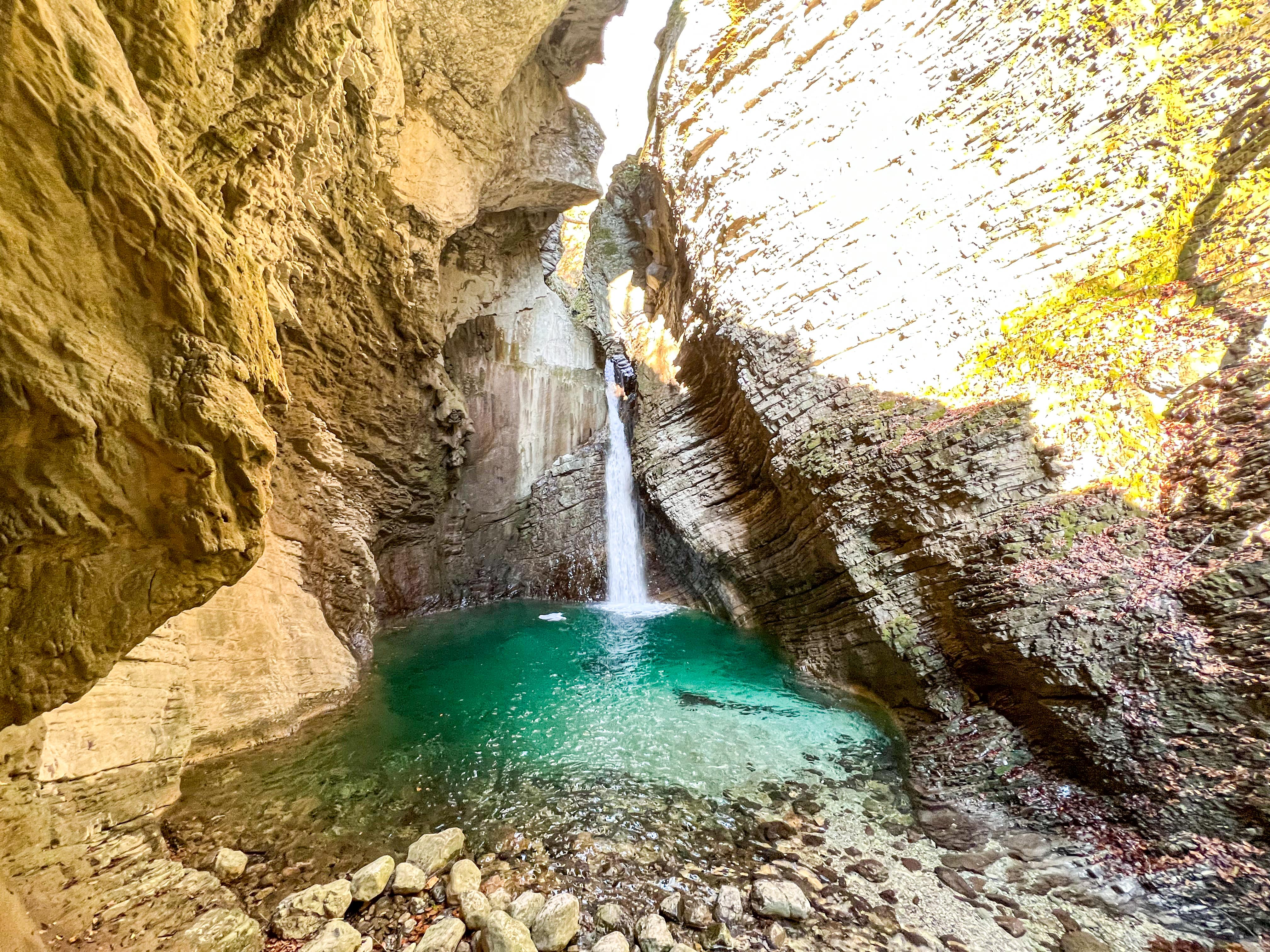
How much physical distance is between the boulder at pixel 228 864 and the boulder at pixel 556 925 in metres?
1.85

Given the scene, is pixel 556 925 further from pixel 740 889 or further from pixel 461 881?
pixel 740 889

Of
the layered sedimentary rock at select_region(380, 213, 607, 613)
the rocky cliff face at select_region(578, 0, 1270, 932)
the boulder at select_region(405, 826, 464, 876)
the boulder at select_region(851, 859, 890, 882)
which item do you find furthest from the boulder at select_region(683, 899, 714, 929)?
the layered sedimentary rock at select_region(380, 213, 607, 613)

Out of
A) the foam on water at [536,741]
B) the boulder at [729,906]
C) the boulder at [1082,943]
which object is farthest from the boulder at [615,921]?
the boulder at [1082,943]

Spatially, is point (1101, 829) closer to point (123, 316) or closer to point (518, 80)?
point (123, 316)

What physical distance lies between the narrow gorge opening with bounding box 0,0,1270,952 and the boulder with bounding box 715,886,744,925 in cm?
6

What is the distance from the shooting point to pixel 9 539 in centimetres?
170

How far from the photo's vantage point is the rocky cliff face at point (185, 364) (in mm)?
1741

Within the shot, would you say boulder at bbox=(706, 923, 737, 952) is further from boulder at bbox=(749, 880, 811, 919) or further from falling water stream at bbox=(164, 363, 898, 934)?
falling water stream at bbox=(164, 363, 898, 934)

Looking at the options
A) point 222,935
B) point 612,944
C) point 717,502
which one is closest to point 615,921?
point 612,944

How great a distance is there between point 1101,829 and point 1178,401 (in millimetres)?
3106

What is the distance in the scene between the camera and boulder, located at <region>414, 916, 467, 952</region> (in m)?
2.61

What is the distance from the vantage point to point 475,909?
285 cm

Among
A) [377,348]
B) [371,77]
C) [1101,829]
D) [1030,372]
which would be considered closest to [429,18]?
[371,77]

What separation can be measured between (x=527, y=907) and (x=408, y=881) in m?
0.74
